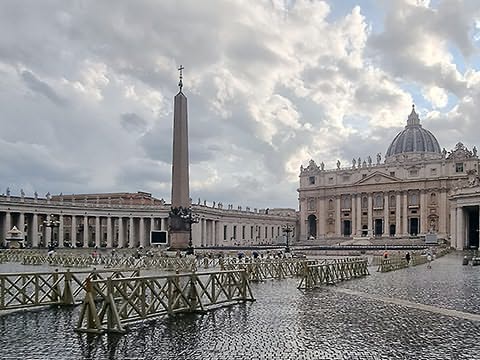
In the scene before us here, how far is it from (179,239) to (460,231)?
42.4 meters

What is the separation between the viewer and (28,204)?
84.0 metres

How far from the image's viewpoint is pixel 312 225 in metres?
133

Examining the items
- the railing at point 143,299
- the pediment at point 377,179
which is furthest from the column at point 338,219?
the railing at point 143,299

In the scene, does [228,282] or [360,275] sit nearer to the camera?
[228,282]

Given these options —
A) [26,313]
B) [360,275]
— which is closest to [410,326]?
[26,313]

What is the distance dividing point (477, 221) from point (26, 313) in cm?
7833

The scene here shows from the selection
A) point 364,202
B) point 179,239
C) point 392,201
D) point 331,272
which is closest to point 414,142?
point 392,201

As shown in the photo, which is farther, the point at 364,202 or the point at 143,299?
the point at 364,202

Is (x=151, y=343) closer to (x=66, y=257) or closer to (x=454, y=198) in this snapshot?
(x=66, y=257)

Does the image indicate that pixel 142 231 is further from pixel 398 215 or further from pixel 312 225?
pixel 398 215

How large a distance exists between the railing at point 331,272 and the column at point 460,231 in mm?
44622

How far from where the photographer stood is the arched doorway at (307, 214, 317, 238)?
431 feet

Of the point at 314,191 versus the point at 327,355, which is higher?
the point at 314,191

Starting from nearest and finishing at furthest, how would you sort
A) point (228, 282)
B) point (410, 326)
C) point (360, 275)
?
point (410, 326) → point (228, 282) → point (360, 275)
